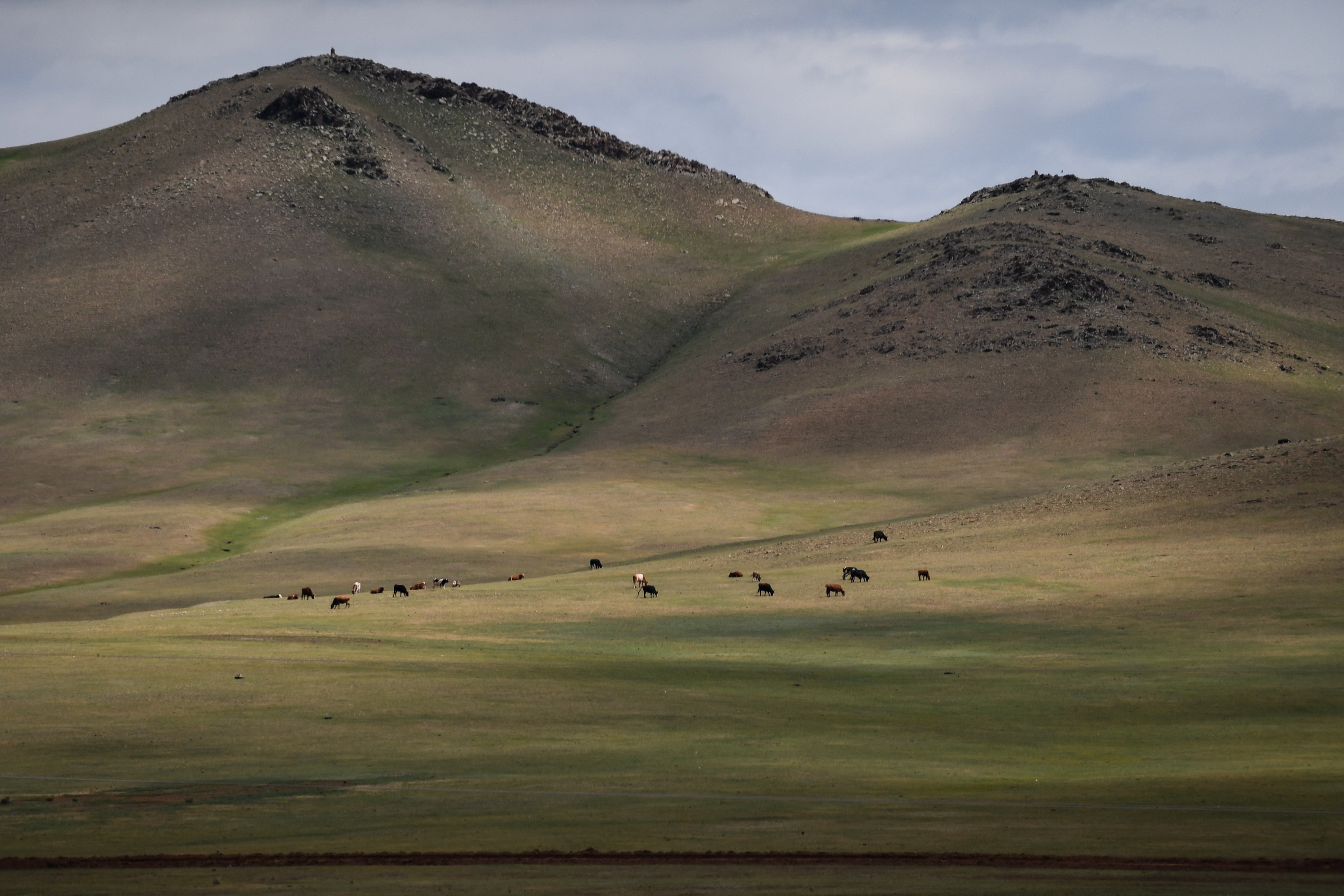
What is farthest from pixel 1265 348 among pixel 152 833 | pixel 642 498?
pixel 152 833

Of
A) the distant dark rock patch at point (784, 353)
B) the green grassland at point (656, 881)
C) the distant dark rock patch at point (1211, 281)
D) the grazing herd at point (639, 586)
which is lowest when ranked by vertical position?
the green grassland at point (656, 881)

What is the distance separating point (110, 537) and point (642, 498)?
34.8 meters

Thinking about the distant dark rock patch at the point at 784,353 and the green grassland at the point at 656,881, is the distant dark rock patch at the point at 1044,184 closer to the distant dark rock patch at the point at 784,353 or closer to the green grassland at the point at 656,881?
the distant dark rock patch at the point at 784,353

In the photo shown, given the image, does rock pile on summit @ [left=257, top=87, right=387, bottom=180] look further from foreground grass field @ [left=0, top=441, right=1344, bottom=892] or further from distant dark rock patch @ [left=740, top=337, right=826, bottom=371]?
foreground grass field @ [left=0, top=441, right=1344, bottom=892]

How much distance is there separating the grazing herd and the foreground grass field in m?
0.68

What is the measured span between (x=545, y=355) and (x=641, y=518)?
6951 cm

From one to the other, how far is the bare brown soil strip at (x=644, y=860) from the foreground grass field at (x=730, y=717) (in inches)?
14.8

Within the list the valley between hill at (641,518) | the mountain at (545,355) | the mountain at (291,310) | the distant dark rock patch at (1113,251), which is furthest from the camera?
the distant dark rock patch at (1113,251)

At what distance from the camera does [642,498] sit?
99812mm

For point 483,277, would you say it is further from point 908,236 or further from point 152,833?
point 152,833

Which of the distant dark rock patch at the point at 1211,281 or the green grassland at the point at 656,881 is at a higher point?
the distant dark rock patch at the point at 1211,281

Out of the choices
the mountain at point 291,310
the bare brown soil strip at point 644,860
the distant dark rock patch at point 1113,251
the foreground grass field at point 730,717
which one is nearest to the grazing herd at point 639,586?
the foreground grass field at point 730,717

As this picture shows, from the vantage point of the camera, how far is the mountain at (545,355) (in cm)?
10306

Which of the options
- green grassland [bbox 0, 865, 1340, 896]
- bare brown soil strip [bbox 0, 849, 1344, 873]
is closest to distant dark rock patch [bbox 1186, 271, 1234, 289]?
bare brown soil strip [bbox 0, 849, 1344, 873]
